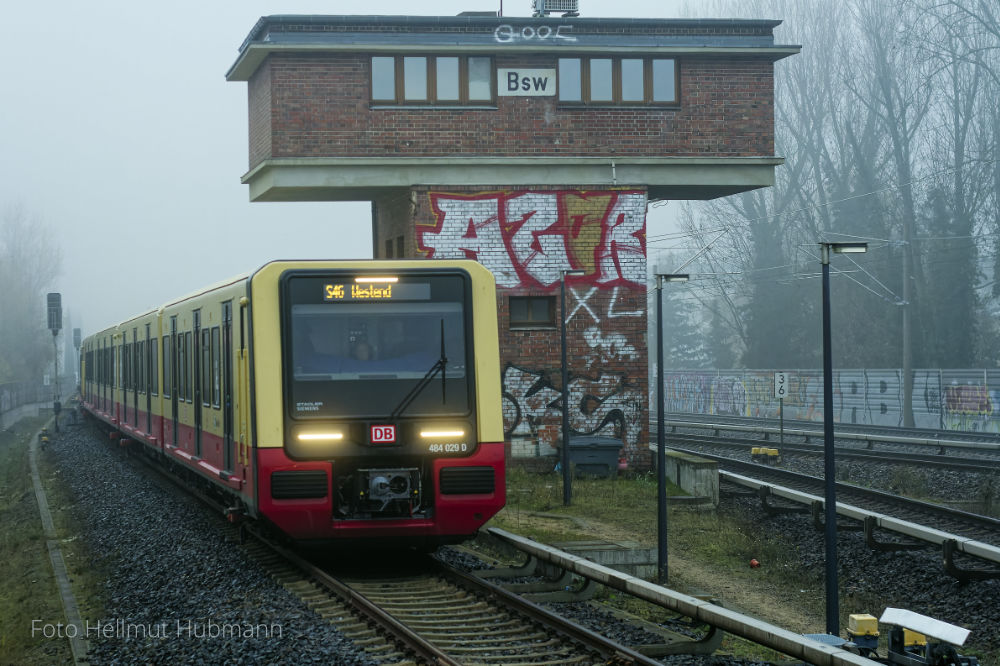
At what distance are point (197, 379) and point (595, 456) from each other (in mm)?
8548

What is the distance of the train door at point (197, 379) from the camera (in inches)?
603

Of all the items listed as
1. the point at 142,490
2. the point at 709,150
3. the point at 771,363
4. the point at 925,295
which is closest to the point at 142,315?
the point at 142,490

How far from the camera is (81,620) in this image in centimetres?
1058

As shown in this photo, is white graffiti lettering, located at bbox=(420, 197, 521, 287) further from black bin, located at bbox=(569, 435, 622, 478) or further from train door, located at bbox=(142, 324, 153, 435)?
train door, located at bbox=(142, 324, 153, 435)

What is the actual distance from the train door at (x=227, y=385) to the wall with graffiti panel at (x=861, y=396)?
30078 mm

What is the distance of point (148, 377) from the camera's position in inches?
845

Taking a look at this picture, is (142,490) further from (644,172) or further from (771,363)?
(771,363)

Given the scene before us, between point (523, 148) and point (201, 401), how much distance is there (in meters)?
9.60

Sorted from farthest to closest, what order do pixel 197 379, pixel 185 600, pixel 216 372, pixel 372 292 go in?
pixel 197 379
pixel 216 372
pixel 372 292
pixel 185 600

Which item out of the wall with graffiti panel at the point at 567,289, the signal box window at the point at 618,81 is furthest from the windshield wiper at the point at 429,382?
the signal box window at the point at 618,81

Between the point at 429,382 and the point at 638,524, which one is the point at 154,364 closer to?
the point at 638,524

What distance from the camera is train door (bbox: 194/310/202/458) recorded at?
50.2ft

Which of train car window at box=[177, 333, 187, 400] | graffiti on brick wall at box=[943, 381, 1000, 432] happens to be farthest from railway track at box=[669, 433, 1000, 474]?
train car window at box=[177, 333, 187, 400]

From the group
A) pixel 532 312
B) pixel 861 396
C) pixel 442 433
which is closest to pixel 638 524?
pixel 442 433
